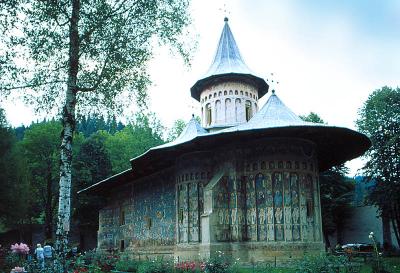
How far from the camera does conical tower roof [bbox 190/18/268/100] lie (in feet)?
76.8

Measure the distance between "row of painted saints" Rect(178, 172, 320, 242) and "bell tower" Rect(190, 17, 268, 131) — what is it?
20.7 feet

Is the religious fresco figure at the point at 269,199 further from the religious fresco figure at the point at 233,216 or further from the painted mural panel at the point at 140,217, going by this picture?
the painted mural panel at the point at 140,217

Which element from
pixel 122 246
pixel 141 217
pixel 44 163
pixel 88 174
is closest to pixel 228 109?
pixel 141 217

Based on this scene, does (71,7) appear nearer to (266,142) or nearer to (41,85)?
(41,85)

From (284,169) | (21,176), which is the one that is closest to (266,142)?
(284,169)

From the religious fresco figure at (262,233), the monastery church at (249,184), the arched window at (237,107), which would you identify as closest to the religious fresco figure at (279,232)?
the monastery church at (249,184)

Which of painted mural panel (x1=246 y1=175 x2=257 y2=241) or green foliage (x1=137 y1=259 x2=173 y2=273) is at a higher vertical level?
painted mural panel (x1=246 y1=175 x2=257 y2=241)

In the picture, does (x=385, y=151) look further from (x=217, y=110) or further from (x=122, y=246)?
(x=122, y=246)

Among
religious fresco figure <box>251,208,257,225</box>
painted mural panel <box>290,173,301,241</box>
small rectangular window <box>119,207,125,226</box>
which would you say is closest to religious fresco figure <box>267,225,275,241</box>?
religious fresco figure <box>251,208,257,225</box>

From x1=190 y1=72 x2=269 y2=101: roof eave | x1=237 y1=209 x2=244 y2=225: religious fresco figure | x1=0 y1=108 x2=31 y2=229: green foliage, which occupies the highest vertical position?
x1=190 y1=72 x2=269 y2=101: roof eave

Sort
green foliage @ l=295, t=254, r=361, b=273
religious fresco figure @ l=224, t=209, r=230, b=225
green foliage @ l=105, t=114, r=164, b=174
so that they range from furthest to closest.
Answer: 1. green foliage @ l=105, t=114, r=164, b=174
2. religious fresco figure @ l=224, t=209, r=230, b=225
3. green foliage @ l=295, t=254, r=361, b=273

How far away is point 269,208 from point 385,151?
12.9 m

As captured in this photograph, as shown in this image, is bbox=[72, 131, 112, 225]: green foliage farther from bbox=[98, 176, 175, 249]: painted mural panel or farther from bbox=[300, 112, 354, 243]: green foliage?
bbox=[300, 112, 354, 243]: green foliage

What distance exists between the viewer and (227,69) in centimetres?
2370
